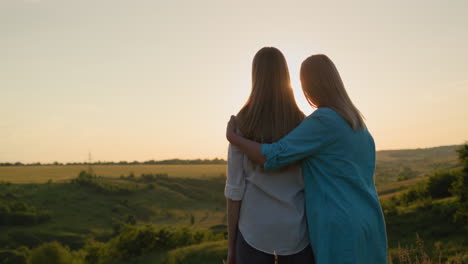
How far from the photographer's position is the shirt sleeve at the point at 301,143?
287 cm

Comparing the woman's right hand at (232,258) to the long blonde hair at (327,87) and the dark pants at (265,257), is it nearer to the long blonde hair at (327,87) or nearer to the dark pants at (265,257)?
the dark pants at (265,257)

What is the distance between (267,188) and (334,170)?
A: 1.54 ft

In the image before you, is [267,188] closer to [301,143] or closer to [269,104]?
[301,143]

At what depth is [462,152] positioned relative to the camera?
751 inches

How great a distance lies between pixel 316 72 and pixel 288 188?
84cm

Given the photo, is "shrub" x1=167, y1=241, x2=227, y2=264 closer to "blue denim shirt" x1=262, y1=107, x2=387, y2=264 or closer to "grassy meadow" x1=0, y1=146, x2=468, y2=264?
"grassy meadow" x1=0, y1=146, x2=468, y2=264

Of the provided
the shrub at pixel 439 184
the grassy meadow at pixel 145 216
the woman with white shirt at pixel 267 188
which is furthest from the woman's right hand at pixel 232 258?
the shrub at pixel 439 184

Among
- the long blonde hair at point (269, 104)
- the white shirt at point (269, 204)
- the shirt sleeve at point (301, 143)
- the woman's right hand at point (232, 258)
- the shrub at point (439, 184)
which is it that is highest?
the long blonde hair at point (269, 104)

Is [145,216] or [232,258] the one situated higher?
[232,258]

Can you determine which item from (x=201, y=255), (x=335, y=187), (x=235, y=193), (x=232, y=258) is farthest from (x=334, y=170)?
(x=201, y=255)

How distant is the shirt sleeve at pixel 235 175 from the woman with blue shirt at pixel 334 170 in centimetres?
8

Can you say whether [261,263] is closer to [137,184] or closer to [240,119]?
[240,119]

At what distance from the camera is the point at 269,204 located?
2980 mm

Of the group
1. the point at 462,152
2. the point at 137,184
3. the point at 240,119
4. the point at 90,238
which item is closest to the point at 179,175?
the point at 137,184
